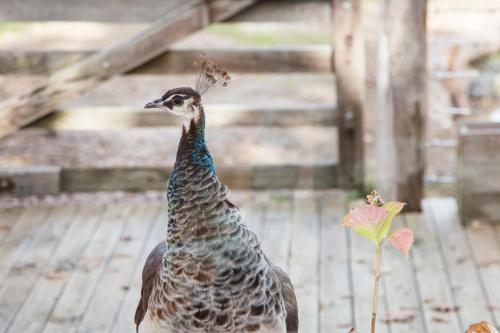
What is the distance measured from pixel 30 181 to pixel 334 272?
2.09 meters

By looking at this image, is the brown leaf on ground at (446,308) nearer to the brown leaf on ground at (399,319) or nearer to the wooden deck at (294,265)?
the wooden deck at (294,265)

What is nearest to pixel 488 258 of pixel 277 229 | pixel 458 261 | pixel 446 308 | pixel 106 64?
pixel 458 261

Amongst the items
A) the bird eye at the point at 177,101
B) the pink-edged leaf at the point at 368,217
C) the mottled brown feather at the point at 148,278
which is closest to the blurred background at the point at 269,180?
the mottled brown feather at the point at 148,278

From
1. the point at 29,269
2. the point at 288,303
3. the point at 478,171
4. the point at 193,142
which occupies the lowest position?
the point at 29,269

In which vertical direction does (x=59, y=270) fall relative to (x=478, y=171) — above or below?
below

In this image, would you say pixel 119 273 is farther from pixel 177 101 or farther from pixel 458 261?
pixel 177 101

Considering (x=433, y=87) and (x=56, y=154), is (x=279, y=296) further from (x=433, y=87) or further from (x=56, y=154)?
(x=433, y=87)

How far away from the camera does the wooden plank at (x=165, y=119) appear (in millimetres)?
5605

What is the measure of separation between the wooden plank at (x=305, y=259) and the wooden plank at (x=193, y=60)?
2.82ft

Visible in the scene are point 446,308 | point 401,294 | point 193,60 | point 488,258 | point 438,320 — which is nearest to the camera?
point 438,320

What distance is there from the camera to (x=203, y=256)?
2824 millimetres

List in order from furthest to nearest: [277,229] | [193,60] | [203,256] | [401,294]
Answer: [193,60]
[277,229]
[401,294]
[203,256]

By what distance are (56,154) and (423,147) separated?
3.15 meters

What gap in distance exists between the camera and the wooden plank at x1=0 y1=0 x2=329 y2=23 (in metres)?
5.41
